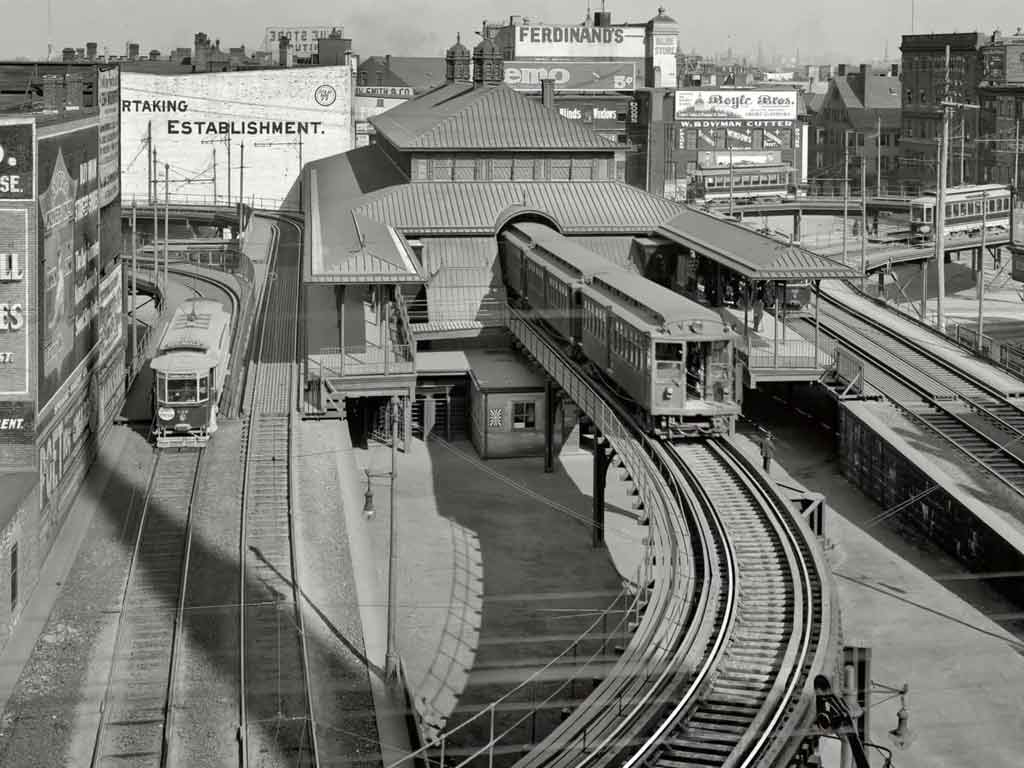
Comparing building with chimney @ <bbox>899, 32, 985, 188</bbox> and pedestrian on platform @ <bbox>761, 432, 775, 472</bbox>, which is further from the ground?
building with chimney @ <bbox>899, 32, 985, 188</bbox>

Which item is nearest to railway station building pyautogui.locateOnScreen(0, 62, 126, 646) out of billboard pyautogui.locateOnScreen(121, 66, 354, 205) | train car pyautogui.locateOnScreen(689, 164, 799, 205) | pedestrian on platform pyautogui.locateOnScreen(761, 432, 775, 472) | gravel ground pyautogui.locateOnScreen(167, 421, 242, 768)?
gravel ground pyautogui.locateOnScreen(167, 421, 242, 768)

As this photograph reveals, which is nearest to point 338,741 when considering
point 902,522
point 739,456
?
point 739,456

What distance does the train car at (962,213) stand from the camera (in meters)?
89.8

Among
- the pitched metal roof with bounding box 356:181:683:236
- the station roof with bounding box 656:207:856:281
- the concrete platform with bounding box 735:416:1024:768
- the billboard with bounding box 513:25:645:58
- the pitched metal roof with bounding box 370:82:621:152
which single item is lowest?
the concrete platform with bounding box 735:416:1024:768

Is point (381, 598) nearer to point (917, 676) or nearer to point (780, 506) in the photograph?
point (780, 506)

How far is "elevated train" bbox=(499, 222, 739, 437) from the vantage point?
3872cm

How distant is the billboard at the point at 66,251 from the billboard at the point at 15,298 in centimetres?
64

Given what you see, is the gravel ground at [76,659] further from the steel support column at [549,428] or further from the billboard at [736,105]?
the billboard at [736,105]

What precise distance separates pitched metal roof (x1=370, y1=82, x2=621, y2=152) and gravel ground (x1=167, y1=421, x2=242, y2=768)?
86.0 feet

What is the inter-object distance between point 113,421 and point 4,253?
14622 mm

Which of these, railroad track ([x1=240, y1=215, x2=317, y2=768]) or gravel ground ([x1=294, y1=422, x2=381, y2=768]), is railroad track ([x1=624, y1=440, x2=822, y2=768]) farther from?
railroad track ([x1=240, y1=215, x2=317, y2=768])

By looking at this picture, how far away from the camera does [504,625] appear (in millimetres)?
34969

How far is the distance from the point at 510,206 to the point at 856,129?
82139mm

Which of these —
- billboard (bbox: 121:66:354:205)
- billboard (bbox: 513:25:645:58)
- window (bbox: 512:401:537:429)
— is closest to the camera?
window (bbox: 512:401:537:429)
